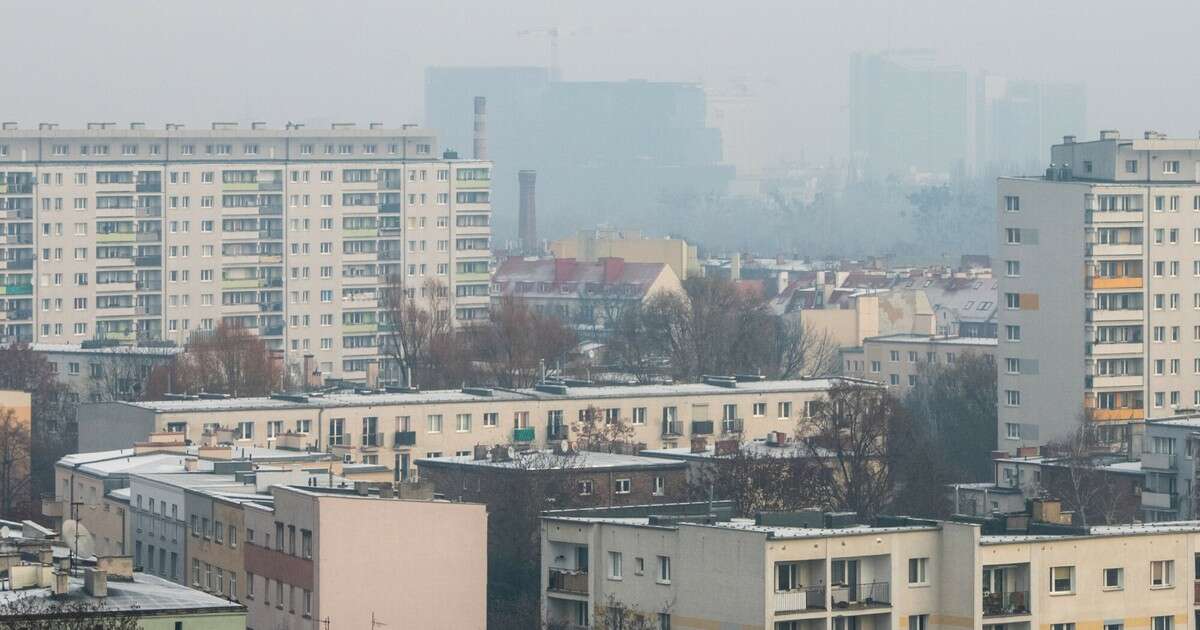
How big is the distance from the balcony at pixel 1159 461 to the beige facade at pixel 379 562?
12.6m

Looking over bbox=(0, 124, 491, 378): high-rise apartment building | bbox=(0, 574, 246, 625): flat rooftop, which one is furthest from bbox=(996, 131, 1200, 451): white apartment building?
bbox=(0, 124, 491, 378): high-rise apartment building

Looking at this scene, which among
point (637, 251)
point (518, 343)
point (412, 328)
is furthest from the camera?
point (637, 251)

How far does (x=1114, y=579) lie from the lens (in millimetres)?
27938

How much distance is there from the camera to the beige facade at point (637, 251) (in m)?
103

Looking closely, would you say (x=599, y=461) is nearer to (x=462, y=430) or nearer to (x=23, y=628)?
(x=462, y=430)

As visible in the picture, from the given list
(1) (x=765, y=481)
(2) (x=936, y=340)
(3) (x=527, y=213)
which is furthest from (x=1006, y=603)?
(3) (x=527, y=213)

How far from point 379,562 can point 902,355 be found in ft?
131

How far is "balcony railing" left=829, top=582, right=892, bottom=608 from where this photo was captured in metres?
26.9

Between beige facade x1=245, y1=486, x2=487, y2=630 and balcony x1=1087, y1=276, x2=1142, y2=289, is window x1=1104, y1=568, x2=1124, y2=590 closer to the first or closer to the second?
beige facade x1=245, y1=486, x2=487, y2=630

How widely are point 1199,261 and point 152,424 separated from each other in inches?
832

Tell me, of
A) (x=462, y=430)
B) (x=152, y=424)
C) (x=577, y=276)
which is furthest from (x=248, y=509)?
(x=577, y=276)

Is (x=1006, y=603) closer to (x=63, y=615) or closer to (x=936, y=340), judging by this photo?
(x=63, y=615)

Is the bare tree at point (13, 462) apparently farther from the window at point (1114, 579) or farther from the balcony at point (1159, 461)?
the window at point (1114, 579)

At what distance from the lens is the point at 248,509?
30.8m
